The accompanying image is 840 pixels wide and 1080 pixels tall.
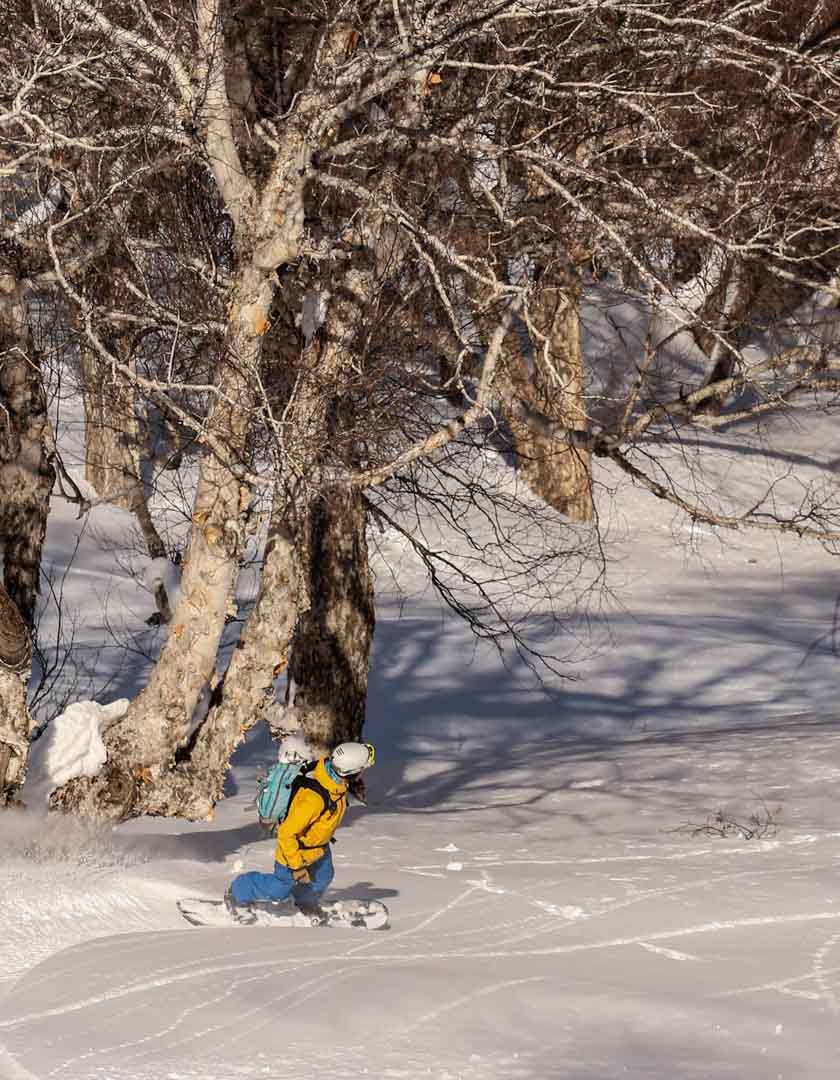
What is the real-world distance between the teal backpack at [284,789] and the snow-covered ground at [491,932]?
58 centimetres

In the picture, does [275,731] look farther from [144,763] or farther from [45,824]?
[45,824]

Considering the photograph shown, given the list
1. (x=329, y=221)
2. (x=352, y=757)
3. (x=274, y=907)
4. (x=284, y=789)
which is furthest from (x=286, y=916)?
(x=329, y=221)

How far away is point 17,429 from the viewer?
30.2 ft

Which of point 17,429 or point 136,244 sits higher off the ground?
point 136,244

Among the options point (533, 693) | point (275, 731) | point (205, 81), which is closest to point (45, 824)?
point (275, 731)

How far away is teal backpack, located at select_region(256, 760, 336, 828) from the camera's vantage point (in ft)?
21.7

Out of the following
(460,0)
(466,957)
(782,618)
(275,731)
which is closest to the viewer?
(466,957)

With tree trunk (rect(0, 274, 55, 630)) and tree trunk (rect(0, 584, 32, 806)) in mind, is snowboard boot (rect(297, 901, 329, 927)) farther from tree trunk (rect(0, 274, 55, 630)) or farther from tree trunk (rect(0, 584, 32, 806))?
tree trunk (rect(0, 274, 55, 630))

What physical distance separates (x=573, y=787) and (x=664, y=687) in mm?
5365

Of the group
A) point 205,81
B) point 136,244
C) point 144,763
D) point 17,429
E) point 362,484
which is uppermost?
point 205,81

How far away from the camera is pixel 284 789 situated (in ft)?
21.9

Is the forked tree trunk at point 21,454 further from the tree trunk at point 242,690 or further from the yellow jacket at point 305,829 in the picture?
the yellow jacket at point 305,829

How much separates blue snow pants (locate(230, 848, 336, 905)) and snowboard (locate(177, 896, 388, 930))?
0.22ft

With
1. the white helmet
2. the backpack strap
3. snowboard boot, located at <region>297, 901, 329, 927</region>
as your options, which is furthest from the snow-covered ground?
the white helmet
